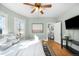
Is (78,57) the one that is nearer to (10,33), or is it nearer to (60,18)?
(60,18)

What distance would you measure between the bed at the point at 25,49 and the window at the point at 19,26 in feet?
0.49

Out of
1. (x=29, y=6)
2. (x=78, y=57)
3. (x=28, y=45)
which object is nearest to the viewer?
(x=78, y=57)

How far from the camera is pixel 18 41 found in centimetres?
143

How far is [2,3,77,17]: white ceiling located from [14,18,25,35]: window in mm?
119

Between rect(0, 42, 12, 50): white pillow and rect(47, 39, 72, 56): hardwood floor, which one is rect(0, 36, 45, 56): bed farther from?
rect(47, 39, 72, 56): hardwood floor

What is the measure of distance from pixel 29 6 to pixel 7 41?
58 cm

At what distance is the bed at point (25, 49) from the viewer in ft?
4.26

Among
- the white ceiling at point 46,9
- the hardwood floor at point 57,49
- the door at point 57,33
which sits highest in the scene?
the white ceiling at point 46,9

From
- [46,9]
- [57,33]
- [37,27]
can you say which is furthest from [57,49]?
[46,9]

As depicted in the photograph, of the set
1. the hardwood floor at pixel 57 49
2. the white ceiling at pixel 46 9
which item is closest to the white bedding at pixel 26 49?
the hardwood floor at pixel 57 49

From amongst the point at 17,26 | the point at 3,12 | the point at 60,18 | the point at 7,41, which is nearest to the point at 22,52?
the point at 7,41

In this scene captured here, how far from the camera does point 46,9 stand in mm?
1380

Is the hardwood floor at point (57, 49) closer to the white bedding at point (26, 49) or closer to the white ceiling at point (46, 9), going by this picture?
the white bedding at point (26, 49)

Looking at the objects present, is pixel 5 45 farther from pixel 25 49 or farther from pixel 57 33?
pixel 57 33
